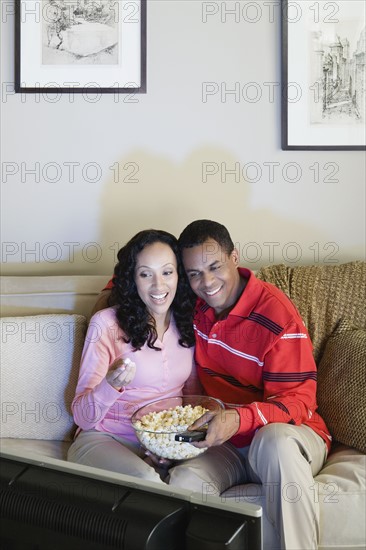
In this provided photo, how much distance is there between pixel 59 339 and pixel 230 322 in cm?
61

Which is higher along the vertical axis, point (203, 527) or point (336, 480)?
point (203, 527)

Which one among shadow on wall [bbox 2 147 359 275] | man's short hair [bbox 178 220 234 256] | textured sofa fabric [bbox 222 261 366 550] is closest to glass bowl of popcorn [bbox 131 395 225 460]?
textured sofa fabric [bbox 222 261 366 550]

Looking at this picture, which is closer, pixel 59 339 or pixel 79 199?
pixel 59 339

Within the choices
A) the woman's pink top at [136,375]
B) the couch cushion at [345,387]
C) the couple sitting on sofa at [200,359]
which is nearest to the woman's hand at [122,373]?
the couple sitting on sofa at [200,359]

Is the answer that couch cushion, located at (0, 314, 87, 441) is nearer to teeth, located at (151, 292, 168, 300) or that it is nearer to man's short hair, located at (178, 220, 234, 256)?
teeth, located at (151, 292, 168, 300)

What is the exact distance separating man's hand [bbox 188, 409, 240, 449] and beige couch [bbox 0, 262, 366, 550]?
0.34 meters

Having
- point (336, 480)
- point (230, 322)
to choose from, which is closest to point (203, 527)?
point (336, 480)

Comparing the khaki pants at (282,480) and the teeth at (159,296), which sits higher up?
the teeth at (159,296)

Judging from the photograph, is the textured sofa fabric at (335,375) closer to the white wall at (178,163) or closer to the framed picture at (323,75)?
the white wall at (178,163)

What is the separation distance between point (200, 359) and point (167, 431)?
0.44 meters

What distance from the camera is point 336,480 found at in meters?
1.82

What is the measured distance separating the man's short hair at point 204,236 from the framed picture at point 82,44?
0.84 metres

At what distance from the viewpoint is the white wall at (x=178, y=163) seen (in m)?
2.64

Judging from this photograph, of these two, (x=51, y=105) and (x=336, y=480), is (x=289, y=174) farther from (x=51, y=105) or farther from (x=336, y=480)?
(x=336, y=480)
